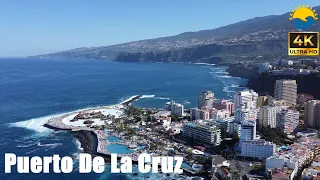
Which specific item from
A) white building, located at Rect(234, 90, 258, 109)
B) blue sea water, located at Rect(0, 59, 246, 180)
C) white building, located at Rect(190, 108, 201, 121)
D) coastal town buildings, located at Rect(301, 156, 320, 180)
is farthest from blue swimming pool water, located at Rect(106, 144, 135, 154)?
white building, located at Rect(234, 90, 258, 109)

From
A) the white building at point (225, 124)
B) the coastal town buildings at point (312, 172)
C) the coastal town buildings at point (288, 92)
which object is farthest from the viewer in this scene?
the coastal town buildings at point (288, 92)

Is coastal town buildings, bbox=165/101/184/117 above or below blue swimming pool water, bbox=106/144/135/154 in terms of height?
above

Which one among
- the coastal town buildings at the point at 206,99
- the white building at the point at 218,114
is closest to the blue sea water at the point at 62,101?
the coastal town buildings at the point at 206,99

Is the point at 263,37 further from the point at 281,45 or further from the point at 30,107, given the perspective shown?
the point at 30,107

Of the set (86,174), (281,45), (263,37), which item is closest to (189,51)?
(263,37)

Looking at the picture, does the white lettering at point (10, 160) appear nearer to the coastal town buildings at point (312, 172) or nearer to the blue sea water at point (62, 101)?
the blue sea water at point (62, 101)

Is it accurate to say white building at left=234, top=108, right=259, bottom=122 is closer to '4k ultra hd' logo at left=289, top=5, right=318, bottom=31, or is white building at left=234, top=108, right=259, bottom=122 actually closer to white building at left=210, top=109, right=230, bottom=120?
white building at left=210, top=109, right=230, bottom=120
